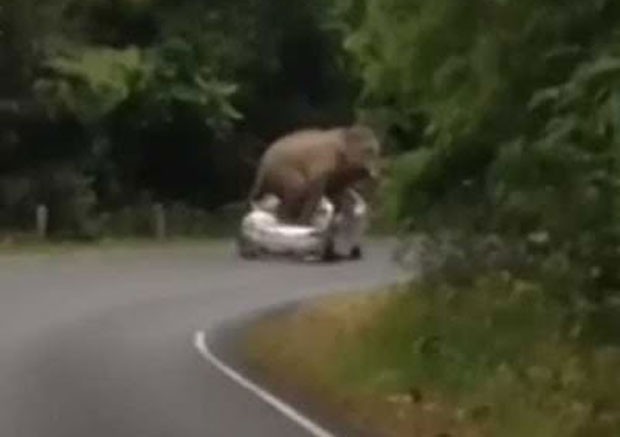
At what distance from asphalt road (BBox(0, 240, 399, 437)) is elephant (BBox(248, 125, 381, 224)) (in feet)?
6.07

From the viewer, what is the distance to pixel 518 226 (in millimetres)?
26344

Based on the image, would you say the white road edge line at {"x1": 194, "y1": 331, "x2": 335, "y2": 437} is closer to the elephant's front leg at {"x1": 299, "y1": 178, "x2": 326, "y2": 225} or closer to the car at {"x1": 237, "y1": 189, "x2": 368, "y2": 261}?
the car at {"x1": 237, "y1": 189, "x2": 368, "y2": 261}

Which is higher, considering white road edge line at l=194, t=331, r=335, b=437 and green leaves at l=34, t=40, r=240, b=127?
green leaves at l=34, t=40, r=240, b=127

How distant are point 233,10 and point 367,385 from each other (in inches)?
1610

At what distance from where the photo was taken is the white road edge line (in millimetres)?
21359

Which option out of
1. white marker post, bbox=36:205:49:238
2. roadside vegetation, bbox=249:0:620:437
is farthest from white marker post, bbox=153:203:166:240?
roadside vegetation, bbox=249:0:620:437

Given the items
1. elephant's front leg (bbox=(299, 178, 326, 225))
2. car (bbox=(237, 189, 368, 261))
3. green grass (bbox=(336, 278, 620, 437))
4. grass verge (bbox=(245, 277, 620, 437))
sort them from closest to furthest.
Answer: green grass (bbox=(336, 278, 620, 437)), grass verge (bbox=(245, 277, 620, 437)), car (bbox=(237, 189, 368, 261)), elephant's front leg (bbox=(299, 178, 326, 225))

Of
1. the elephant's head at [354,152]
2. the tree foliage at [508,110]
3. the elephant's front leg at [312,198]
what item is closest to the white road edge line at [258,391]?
the tree foliage at [508,110]

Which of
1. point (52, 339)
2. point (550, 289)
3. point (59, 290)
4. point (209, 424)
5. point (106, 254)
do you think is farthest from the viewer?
point (106, 254)

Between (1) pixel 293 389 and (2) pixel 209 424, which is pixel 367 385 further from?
(2) pixel 209 424

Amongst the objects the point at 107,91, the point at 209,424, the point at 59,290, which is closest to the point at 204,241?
the point at 107,91

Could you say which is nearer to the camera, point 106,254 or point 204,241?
point 106,254

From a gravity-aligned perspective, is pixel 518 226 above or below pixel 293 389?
above

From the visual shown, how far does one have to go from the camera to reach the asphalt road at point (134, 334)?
2194 cm
